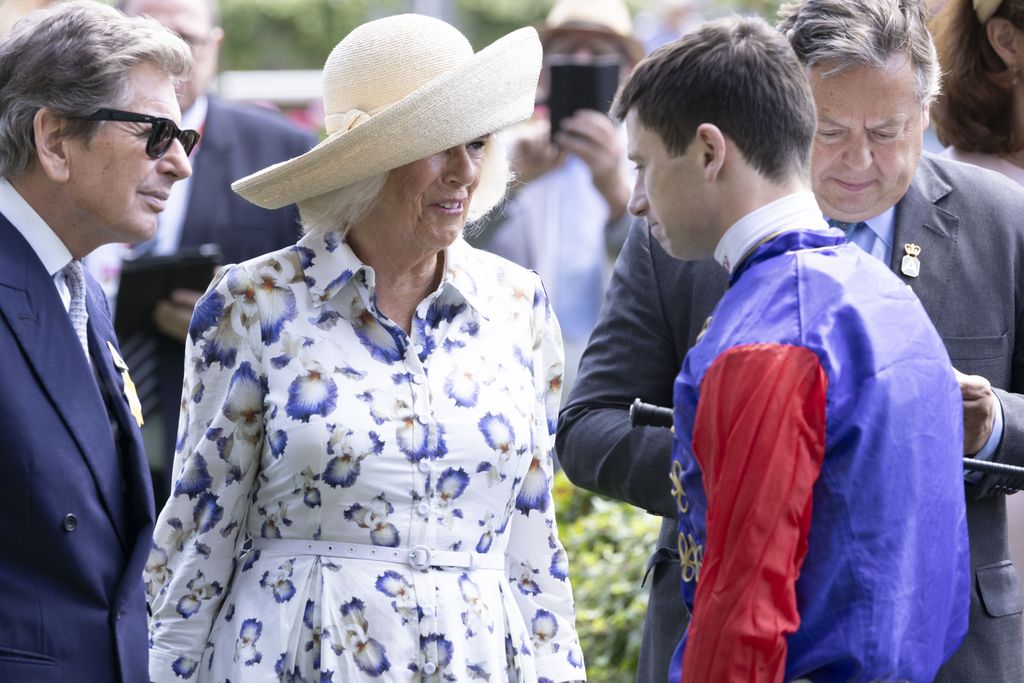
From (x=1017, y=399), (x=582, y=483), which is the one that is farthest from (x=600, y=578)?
(x=1017, y=399)

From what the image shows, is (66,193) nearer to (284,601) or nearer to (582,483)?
(284,601)

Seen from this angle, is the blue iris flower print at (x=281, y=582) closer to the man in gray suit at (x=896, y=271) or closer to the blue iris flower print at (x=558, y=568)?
the blue iris flower print at (x=558, y=568)

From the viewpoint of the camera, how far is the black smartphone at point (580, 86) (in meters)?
6.04

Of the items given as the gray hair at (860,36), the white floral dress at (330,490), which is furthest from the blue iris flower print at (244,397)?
the gray hair at (860,36)

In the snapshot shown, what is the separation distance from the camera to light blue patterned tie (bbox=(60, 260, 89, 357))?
9.85 ft

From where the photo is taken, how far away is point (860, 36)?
9.64 ft

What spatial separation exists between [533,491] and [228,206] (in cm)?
260

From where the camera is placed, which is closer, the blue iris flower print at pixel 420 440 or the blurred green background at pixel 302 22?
the blue iris flower print at pixel 420 440

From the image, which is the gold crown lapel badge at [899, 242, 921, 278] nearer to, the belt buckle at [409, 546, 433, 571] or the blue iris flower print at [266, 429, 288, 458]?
the belt buckle at [409, 546, 433, 571]

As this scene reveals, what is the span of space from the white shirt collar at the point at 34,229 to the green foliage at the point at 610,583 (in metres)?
2.46

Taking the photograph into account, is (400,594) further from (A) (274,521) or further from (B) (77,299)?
(B) (77,299)

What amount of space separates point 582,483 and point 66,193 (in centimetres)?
122

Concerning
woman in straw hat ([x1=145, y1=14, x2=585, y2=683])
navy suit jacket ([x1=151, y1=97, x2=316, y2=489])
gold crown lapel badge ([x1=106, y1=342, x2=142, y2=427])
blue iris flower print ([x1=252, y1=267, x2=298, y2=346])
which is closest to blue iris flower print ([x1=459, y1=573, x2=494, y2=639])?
woman in straw hat ([x1=145, y1=14, x2=585, y2=683])

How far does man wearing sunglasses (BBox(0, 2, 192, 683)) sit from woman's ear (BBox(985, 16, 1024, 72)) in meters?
1.95
